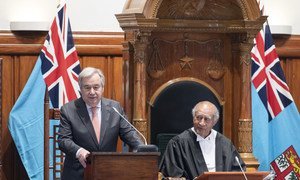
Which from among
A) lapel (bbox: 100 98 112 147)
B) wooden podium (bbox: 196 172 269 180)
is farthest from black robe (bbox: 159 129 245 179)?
lapel (bbox: 100 98 112 147)

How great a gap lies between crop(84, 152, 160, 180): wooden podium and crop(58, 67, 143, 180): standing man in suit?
309 mm

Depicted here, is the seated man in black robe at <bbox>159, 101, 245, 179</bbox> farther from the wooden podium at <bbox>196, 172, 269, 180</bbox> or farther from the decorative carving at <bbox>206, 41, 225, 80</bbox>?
the decorative carving at <bbox>206, 41, 225, 80</bbox>

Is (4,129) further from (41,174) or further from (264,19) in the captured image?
(264,19)

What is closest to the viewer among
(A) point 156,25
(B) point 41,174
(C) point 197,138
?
(C) point 197,138

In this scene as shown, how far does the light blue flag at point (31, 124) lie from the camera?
8562mm

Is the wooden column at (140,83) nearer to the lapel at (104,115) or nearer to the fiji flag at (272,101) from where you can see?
the fiji flag at (272,101)

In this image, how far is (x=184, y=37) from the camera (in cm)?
846

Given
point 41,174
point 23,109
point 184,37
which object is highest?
point 184,37

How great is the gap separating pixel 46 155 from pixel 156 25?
1.43 meters

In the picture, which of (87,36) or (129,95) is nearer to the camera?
(129,95)

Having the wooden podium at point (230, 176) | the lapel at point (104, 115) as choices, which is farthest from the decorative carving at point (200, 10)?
the wooden podium at point (230, 176)

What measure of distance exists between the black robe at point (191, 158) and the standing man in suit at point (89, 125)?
659mm

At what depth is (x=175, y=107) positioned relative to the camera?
27.2ft

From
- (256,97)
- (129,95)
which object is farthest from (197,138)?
(256,97)
